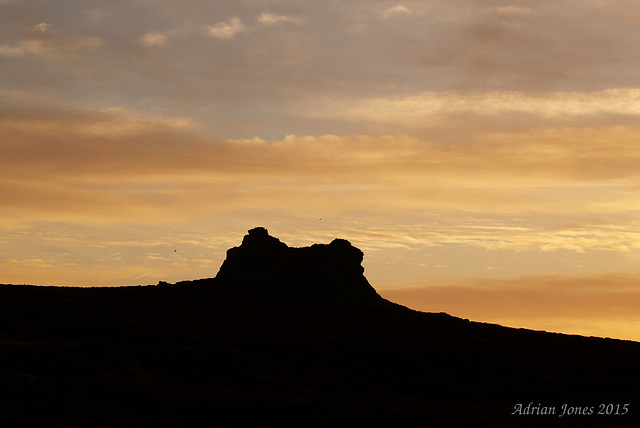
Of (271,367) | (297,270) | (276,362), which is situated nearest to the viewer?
(271,367)

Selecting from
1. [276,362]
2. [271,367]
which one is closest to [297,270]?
[276,362]

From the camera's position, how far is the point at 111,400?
30.0 metres

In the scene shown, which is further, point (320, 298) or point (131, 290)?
point (320, 298)

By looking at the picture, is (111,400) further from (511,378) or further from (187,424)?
(511,378)

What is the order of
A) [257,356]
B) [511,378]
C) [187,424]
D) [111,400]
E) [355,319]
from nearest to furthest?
1. [187,424]
2. [111,400]
3. [511,378]
4. [257,356]
5. [355,319]

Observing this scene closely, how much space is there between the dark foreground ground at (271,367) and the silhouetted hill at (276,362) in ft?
0.48

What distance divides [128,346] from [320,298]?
2284 inches

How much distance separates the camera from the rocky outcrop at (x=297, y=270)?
111 meters

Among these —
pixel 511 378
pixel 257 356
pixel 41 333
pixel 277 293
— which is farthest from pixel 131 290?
pixel 511 378

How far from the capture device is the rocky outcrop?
11081cm

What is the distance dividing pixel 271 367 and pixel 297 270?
64.3 m

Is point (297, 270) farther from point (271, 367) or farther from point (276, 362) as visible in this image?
point (271, 367)

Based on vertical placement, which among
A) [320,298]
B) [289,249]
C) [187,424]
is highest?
[289,249]

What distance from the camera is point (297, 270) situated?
114 meters
